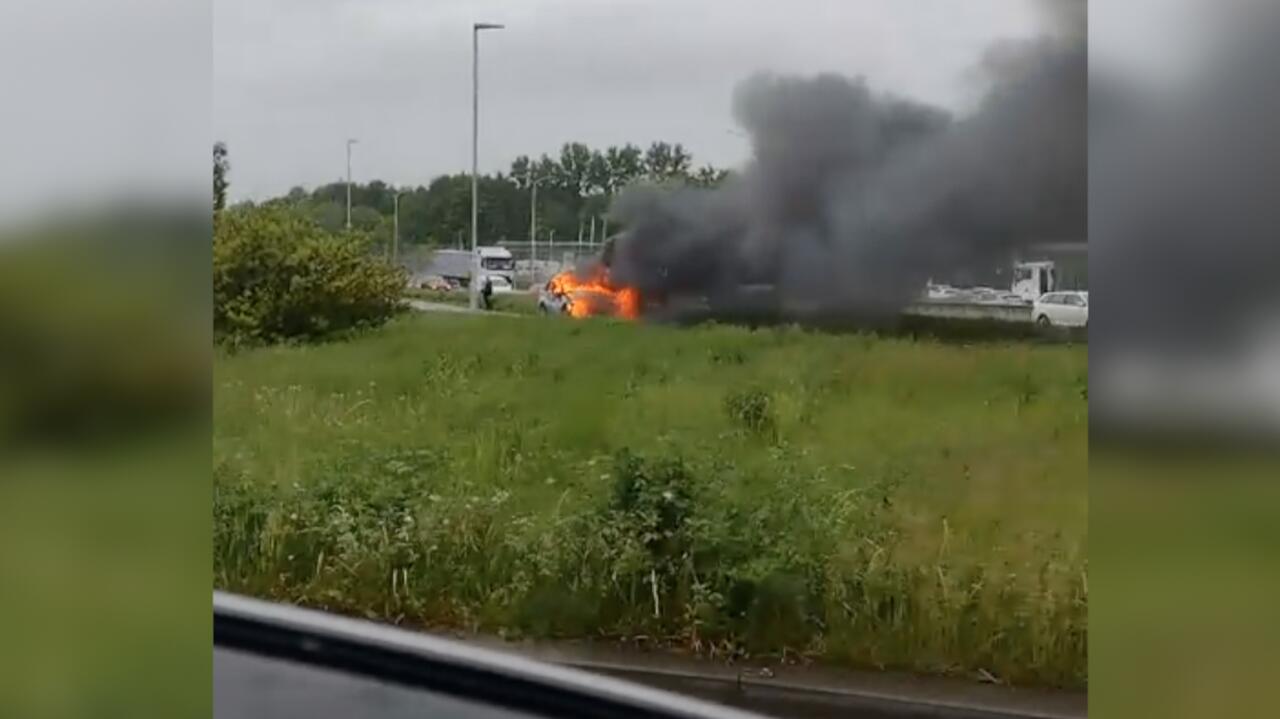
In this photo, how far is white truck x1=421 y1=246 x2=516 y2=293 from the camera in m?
2.84

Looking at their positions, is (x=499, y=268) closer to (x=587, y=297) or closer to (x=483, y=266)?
(x=483, y=266)

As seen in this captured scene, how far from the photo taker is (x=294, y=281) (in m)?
3.01

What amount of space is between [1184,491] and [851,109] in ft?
3.33

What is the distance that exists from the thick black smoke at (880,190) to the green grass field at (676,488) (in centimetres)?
14

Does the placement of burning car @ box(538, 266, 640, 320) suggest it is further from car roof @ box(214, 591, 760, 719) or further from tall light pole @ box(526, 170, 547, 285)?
car roof @ box(214, 591, 760, 719)

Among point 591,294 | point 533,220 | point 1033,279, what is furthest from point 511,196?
point 1033,279

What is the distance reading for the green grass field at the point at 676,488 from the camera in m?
2.54

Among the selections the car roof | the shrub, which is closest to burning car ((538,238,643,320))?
the shrub

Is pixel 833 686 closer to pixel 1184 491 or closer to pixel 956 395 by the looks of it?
pixel 956 395

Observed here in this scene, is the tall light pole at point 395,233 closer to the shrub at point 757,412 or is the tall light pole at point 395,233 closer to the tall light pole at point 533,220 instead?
the tall light pole at point 533,220

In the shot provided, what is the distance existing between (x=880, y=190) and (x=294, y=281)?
1447 millimetres

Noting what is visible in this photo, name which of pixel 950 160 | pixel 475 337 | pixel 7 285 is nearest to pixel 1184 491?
pixel 950 160

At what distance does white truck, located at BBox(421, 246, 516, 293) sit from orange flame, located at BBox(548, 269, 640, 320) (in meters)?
0.11

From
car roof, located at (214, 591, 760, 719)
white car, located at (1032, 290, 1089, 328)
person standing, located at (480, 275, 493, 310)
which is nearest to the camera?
car roof, located at (214, 591, 760, 719)
